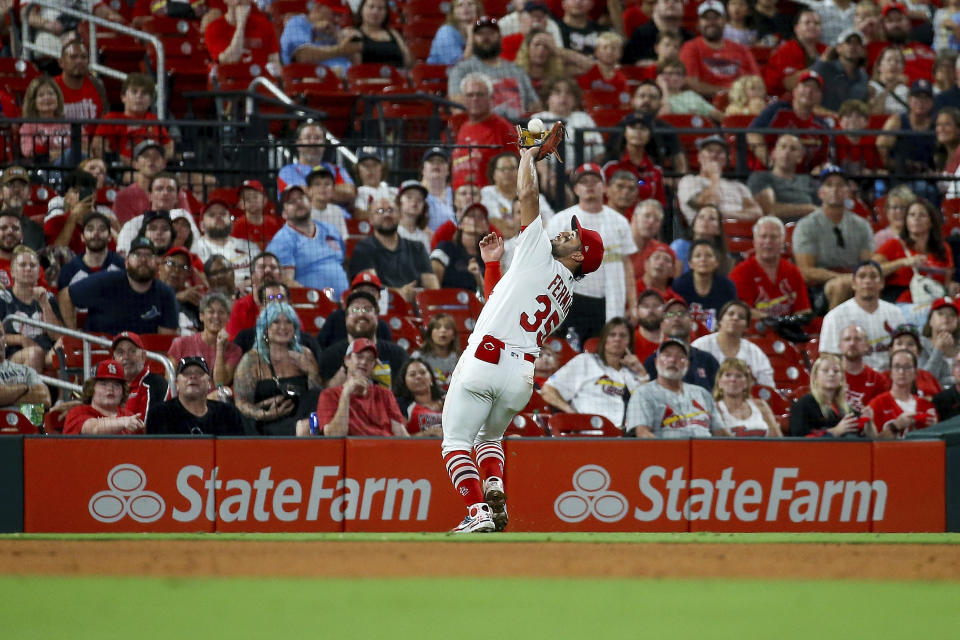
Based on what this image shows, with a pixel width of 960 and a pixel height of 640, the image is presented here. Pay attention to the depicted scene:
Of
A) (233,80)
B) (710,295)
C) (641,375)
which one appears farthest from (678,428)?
(233,80)

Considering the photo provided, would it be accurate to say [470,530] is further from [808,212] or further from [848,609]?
[808,212]

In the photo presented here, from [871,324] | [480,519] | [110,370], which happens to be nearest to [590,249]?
[480,519]

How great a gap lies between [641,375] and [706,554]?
12.5 feet

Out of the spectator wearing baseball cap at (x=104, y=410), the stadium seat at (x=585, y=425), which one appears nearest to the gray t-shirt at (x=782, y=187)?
the stadium seat at (x=585, y=425)

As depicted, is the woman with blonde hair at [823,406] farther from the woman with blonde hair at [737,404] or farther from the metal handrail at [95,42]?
the metal handrail at [95,42]

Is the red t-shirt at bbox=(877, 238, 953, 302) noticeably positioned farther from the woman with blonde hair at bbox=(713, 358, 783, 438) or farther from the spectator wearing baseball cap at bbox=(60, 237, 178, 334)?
the spectator wearing baseball cap at bbox=(60, 237, 178, 334)

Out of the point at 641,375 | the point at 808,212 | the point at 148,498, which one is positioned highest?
the point at 808,212

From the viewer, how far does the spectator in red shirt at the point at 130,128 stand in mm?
12914

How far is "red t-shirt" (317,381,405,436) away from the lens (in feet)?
32.2

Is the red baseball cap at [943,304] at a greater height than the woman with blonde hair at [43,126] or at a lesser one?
lesser

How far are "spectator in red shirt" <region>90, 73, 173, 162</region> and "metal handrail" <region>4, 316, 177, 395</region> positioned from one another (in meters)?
2.89

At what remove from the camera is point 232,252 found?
38.5 ft

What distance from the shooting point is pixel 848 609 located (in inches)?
220

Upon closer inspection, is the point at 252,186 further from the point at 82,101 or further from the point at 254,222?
the point at 82,101
